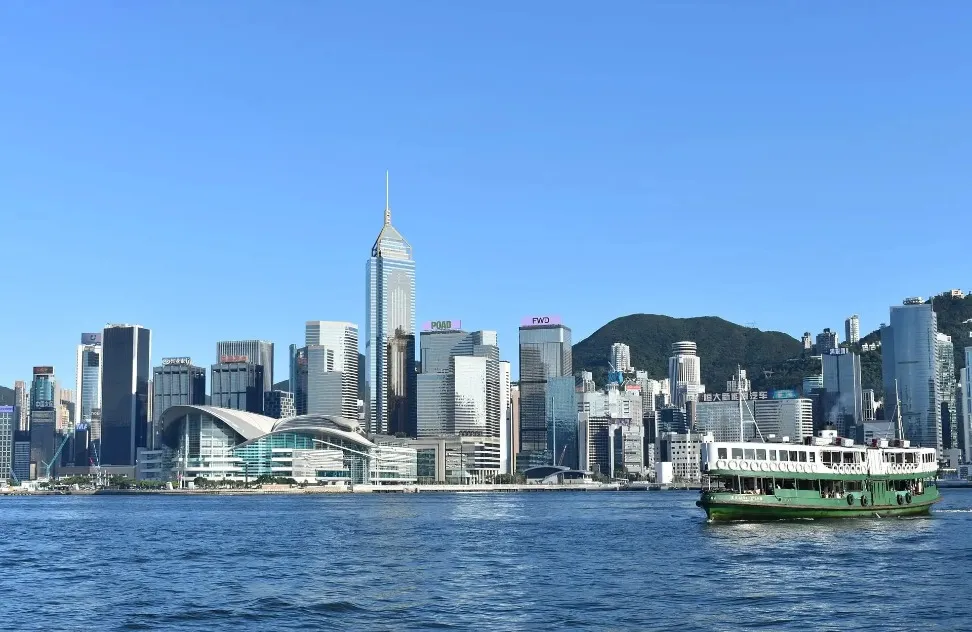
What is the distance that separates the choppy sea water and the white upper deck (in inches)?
199

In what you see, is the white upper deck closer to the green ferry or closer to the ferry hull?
the green ferry

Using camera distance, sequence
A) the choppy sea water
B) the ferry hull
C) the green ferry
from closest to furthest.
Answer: the choppy sea water
the ferry hull
the green ferry

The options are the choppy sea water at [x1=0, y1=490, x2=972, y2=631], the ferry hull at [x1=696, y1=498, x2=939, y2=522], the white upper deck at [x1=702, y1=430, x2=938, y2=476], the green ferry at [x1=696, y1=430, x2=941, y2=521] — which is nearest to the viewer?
the choppy sea water at [x1=0, y1=490, x2=972, y2=631]

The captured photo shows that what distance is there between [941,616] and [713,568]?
758 inches

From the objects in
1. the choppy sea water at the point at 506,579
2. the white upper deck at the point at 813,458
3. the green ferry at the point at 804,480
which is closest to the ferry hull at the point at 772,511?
the green ferry at the point at 804,480

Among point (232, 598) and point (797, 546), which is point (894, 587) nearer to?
Result: point (797, 546)

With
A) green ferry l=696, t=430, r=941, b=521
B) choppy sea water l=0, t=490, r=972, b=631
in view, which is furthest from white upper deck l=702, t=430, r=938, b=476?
choppy sea water l=0, t=490, r=972, b=631

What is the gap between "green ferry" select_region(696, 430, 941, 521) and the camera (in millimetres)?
102250

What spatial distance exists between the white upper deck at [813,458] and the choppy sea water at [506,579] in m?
5.04

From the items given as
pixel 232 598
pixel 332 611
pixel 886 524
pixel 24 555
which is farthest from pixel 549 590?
pixel 886 524

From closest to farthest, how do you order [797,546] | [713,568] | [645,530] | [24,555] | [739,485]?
[713,568], [797,546], [24,555], [739,485], [645,530]

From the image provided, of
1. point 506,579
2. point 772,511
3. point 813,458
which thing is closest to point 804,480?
point 813,458

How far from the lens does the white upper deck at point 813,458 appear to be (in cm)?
10238

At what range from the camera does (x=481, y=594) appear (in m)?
59.6
